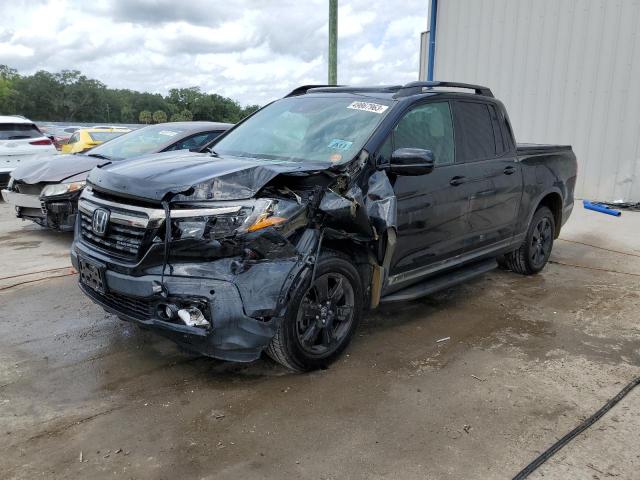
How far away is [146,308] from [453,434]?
1.85m

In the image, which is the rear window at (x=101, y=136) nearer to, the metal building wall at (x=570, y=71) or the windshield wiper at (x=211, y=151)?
the windshield wiper at (x=211, y=151)

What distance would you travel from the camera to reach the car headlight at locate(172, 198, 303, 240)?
10.2 ft

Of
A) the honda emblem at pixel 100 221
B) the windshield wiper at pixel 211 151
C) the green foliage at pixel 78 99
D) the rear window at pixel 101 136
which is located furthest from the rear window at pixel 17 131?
the green foliage at pixel 78 99

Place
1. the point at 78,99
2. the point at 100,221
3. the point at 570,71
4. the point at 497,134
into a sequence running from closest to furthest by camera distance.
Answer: the point at 100,221, the point at 497,134, the point at 570,71, the point at 78,99

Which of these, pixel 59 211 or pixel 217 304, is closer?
pixel 217 304

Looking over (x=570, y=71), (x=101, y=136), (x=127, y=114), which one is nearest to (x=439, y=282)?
(x=570, y=71)

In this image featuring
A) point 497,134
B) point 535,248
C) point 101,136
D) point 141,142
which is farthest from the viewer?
point 101,136

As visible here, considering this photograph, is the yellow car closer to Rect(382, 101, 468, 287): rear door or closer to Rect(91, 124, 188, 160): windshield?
Rect(91, 124, 188, 160): windshield

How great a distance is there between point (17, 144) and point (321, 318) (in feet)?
31.4

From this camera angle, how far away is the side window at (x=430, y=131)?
4168mm

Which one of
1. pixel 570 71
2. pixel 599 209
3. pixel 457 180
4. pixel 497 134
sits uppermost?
pixel 570 71

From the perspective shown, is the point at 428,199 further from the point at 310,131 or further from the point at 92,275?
the point at 92,275

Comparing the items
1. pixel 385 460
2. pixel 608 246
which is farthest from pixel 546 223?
pixel 385 460

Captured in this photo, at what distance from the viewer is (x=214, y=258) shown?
10.3ft
